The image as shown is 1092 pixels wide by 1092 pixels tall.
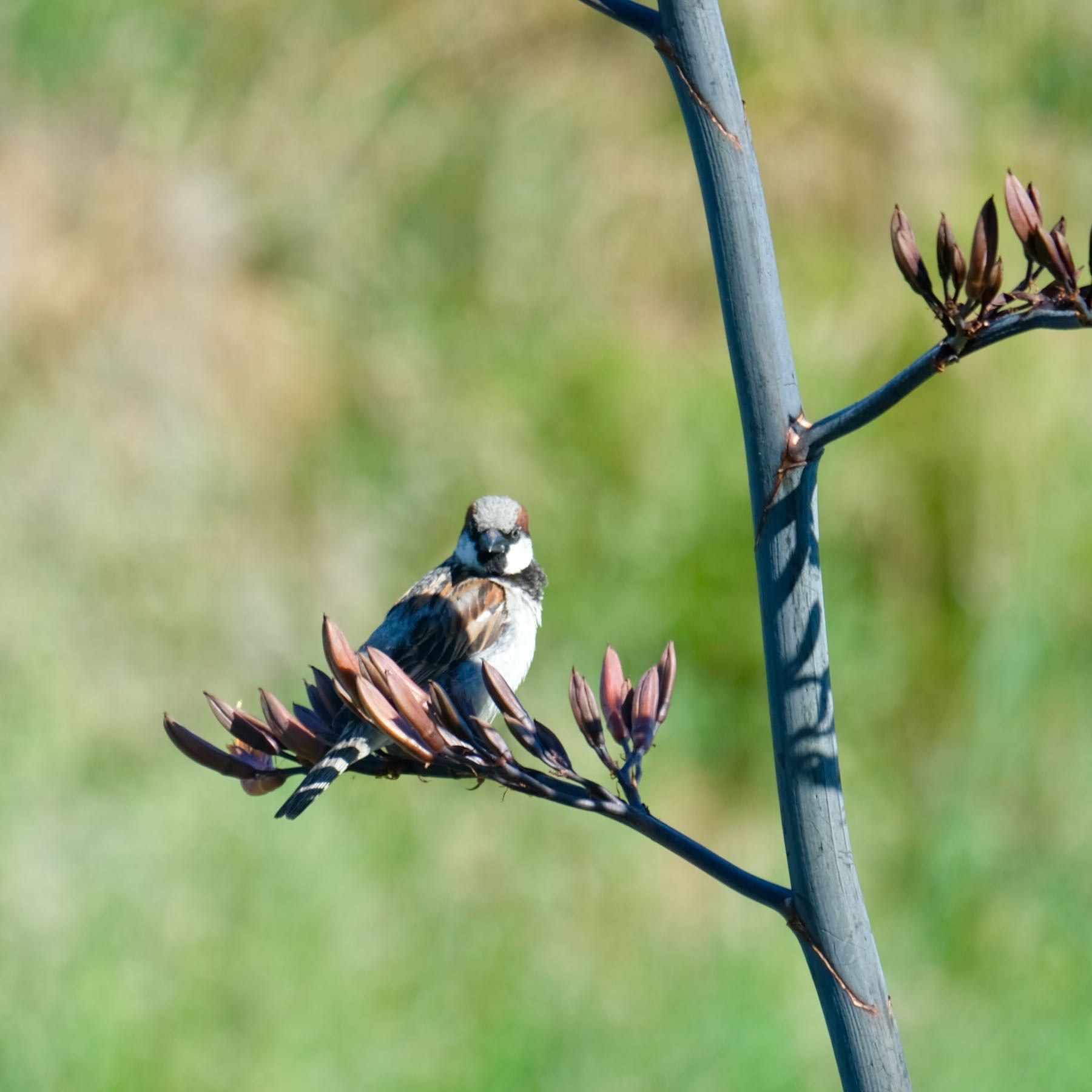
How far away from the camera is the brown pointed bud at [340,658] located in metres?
1.51

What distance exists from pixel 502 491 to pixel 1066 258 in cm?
562

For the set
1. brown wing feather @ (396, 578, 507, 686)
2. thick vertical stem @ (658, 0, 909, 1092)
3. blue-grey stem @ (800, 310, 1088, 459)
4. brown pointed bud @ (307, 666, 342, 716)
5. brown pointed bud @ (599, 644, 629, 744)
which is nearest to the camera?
blue-grey stem @ (800, 310, 1088, 459)

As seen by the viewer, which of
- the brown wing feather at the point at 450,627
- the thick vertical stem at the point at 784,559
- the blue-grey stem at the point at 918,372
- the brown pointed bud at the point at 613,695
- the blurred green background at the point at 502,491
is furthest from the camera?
the blurred green background at the point at 502,491

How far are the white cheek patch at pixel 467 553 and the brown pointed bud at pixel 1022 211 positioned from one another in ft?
6.85

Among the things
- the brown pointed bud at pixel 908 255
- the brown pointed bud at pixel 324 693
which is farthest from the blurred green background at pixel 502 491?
the brown pointed bud at pixel 908 255

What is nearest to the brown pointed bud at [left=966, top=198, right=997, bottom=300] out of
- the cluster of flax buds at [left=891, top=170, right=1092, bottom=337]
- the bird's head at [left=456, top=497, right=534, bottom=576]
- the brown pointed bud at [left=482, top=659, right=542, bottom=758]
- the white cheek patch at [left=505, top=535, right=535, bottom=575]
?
the cluster of flax buds at [left=891, top=170, right=1092, bottom=337]

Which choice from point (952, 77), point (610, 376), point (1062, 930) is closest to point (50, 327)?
point (610, 376)

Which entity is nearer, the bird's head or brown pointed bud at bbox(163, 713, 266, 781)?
brown pointed bud at bbox(163, 713, 266, 781)

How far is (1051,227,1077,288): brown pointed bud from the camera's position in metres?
1.23

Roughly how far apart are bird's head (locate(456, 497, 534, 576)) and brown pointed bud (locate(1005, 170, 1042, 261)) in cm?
186

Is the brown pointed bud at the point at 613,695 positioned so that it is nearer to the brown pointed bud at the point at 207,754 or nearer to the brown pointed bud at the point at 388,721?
the brown pointed bud at the point at 388,721

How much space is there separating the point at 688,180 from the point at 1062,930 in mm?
4501

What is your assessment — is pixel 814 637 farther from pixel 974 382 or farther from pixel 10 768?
pixel 974 382

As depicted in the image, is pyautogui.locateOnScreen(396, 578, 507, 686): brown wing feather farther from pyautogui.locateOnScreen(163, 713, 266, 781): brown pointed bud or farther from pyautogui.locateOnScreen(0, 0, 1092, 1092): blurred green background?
pyautogui.locateOnScreen(0, 0, 1092, 1092): blurred green background
